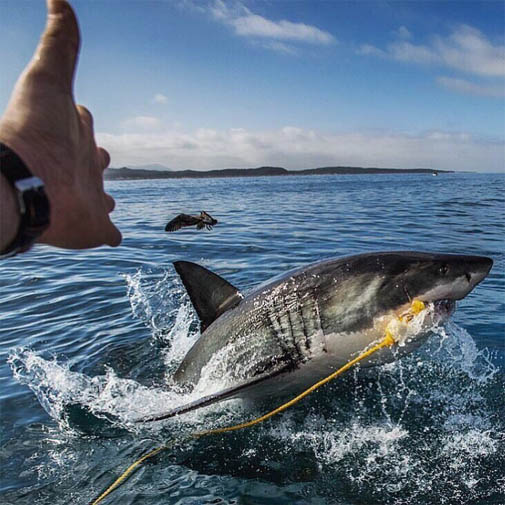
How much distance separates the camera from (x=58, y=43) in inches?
62.9

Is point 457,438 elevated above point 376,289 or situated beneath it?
situated beneath

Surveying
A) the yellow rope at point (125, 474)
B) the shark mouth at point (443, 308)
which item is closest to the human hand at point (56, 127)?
the yellow rope at point (125, 474)

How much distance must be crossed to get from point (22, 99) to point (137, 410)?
158 inches

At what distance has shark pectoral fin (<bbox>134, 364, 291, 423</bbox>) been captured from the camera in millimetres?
3629

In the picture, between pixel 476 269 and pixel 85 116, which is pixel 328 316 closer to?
pixel 476 269

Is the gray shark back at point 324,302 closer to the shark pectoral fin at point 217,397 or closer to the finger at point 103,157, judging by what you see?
the shark pectoral fin at point 217,397

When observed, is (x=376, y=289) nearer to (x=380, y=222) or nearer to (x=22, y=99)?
(x=22, y=99)

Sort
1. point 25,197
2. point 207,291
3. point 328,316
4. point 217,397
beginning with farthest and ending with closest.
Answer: point 207,291 → point 328,316 → point 217,397 → point 25,197

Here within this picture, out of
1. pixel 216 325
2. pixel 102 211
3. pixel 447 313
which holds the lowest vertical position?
pixel 216 325

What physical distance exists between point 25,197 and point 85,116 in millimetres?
432

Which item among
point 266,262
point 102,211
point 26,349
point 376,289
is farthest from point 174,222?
point 102,211

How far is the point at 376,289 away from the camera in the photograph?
3.94m

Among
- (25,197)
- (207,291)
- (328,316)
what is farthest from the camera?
(207,291)

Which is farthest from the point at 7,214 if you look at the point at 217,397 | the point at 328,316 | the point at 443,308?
the point at 443,308
